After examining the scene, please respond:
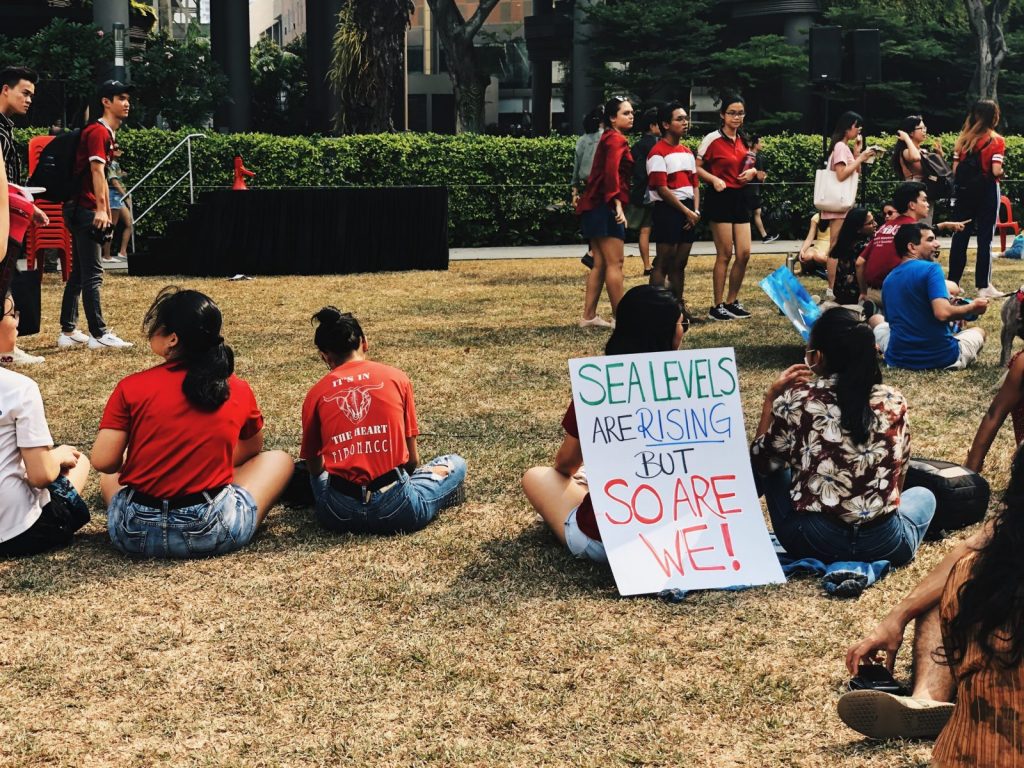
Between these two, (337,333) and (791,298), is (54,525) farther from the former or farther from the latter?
(791,298)

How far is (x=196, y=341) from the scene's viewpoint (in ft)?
17.1

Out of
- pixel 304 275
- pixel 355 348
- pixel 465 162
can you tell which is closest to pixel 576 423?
pixel 355 348

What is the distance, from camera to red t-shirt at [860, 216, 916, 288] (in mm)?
9758

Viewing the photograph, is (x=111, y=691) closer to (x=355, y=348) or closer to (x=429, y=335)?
(x=355, y=348)

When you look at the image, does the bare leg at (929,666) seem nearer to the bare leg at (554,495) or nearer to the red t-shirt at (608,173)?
the bare leg at (554,495)

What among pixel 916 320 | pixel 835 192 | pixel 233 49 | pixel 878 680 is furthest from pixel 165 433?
pixel 233 49

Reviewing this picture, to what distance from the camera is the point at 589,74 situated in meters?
31.0

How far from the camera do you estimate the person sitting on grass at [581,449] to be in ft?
17.0

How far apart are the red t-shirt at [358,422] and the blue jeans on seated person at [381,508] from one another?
92 millimetres

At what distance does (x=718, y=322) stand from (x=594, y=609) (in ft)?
23.6

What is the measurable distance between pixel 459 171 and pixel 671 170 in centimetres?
1030

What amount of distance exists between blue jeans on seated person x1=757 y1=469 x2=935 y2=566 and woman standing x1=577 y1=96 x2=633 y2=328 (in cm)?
590

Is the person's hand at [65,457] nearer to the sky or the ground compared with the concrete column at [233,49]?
nearer to the ground

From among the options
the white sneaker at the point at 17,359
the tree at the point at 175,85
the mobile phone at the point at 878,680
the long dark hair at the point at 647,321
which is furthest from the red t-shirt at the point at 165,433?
the tree at the point at 175,85
